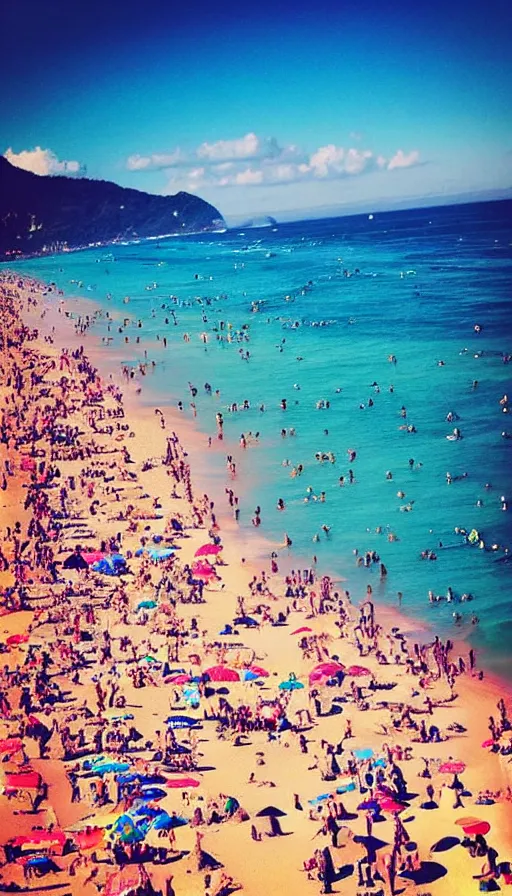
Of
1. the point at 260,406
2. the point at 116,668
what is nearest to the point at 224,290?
the point at 260,406

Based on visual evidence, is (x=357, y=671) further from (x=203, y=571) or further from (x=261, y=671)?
(x=203, y=571)

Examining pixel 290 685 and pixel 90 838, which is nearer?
pixel 90 838

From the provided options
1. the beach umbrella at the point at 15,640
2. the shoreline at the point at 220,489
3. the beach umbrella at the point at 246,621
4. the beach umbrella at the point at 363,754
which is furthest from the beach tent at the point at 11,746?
the shoreline at the point at 220,489

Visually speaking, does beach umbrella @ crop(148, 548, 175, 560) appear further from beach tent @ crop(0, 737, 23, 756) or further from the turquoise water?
beach tent @ crop(0, 737, 23, 756)

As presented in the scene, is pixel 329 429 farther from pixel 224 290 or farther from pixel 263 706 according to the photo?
pixel 224 290

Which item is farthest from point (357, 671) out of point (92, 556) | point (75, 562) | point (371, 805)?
point (92, 556)

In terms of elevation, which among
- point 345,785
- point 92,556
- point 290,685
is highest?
point 92,556
